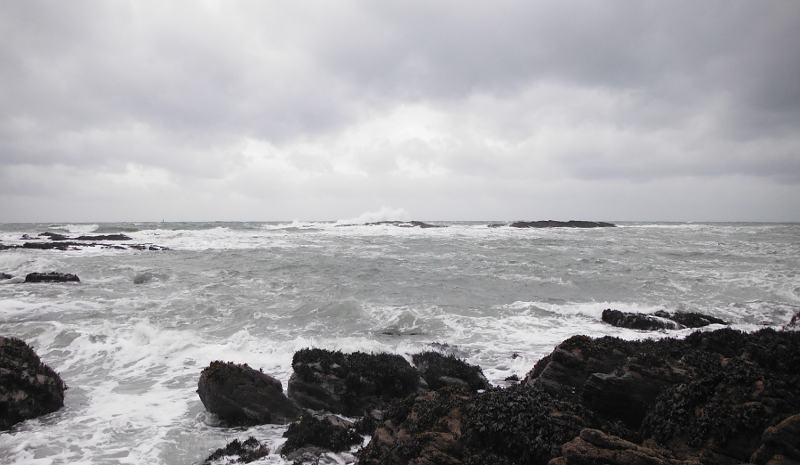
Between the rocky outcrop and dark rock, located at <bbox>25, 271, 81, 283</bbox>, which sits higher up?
dark rock, located at <bbox>25, 271, 81, 283</bbox>

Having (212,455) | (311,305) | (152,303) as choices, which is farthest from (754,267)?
(152,303)

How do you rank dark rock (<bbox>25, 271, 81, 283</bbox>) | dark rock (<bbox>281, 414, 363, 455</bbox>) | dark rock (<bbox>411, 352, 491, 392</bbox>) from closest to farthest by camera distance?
dark rock (<bbox>281, 414, 363, 455</bbox>) → dark rock (<bbox>411, 352, 491, 392</bbox>) → dark rock (<bbox>25, 271, 81, 283</bbox>)

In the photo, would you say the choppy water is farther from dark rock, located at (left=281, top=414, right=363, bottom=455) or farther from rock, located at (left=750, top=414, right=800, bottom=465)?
rock, located at (left=750, top=414, right=800, bottom=465)

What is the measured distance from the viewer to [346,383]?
7.09 metres

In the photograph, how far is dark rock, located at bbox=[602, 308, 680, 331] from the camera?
11.1 m

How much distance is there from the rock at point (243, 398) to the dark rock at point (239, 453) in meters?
0.84

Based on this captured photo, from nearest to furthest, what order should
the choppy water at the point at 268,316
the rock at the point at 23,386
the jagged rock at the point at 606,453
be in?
the jagged rock at the point at 606,453 < the rock at the point at 23,386 < the choppy water at the point at 268,316

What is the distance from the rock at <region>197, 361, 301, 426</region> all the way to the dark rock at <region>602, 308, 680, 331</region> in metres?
9.68

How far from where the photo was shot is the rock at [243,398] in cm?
646

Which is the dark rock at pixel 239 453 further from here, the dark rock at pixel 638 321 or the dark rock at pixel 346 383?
the dark rock at pixel 638 321

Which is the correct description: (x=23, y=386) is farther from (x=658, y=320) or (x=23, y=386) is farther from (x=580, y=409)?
(x=658, y=320)

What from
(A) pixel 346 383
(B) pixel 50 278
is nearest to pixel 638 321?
(A) pixel 346 383

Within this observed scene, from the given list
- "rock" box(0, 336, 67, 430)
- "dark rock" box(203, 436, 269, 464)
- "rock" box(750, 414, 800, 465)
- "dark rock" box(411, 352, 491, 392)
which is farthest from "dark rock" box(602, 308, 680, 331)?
"rock" box(0, 336, 67, 430)

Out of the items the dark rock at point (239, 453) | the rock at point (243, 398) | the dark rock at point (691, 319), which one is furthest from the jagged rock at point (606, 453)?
the dark rock at point (691, 319)
